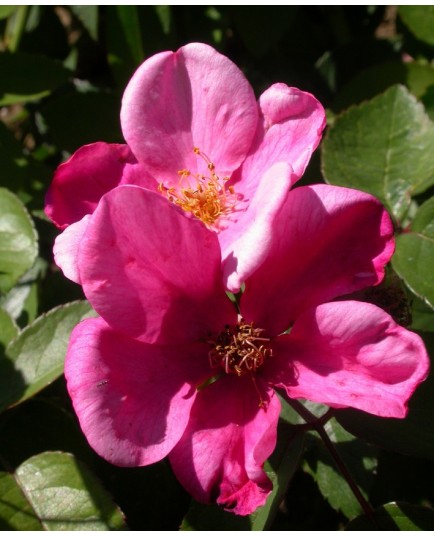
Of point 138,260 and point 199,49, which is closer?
point 138,260

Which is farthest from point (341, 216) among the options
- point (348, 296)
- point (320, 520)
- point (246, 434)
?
point (320, 520)

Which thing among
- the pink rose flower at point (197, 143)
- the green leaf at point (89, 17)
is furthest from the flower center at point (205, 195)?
the green leaf at point (89, 17)

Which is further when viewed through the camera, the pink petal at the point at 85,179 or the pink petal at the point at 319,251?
the pink petal at the point at 85,179

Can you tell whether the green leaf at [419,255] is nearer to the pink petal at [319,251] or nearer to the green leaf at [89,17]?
the pink petal at [319,251]

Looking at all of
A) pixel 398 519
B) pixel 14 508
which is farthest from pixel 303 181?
pixel 14 508

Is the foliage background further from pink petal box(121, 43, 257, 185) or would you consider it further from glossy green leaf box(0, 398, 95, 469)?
pink petal box(121, 43, 257, 185)

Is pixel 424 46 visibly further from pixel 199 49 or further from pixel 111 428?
pixel 111 428
